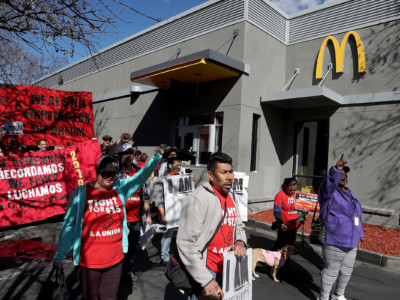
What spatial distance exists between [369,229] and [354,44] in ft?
19.6

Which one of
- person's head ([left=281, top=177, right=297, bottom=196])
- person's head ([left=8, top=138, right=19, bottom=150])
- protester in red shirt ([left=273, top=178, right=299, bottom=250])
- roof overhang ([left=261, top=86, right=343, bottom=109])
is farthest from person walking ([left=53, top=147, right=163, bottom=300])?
roof overhang ([left=261, top=86, right=343, bottom=109])

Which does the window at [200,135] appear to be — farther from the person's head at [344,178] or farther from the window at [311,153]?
the person's head at [344,178]

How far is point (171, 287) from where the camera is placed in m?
4.46

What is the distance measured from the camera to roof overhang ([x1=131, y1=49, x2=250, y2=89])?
29.9ft

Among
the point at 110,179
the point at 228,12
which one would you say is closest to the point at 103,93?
the point at 228,12

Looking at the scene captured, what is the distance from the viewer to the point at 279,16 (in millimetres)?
11633

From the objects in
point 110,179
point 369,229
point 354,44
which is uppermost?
point 354,44

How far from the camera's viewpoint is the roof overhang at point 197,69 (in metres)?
9.12

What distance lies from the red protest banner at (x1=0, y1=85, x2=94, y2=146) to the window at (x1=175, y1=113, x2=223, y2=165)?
3.91m

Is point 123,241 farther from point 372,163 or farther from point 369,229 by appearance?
point 372,163

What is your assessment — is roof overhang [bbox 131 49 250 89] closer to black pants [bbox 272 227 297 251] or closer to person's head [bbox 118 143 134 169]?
person's head [bbox 118 143 134 169]

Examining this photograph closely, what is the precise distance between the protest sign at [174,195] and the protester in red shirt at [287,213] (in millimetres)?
1717

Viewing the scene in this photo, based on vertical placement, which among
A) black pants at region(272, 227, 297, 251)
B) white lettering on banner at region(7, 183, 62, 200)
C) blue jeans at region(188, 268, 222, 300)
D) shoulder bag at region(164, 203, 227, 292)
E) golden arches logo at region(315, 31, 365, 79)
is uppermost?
golden arches logo at region(315, 31, 365, 79)

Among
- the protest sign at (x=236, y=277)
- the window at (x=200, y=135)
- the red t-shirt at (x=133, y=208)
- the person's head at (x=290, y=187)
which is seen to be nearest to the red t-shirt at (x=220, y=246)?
the protest sign at (x=236, y=277)
